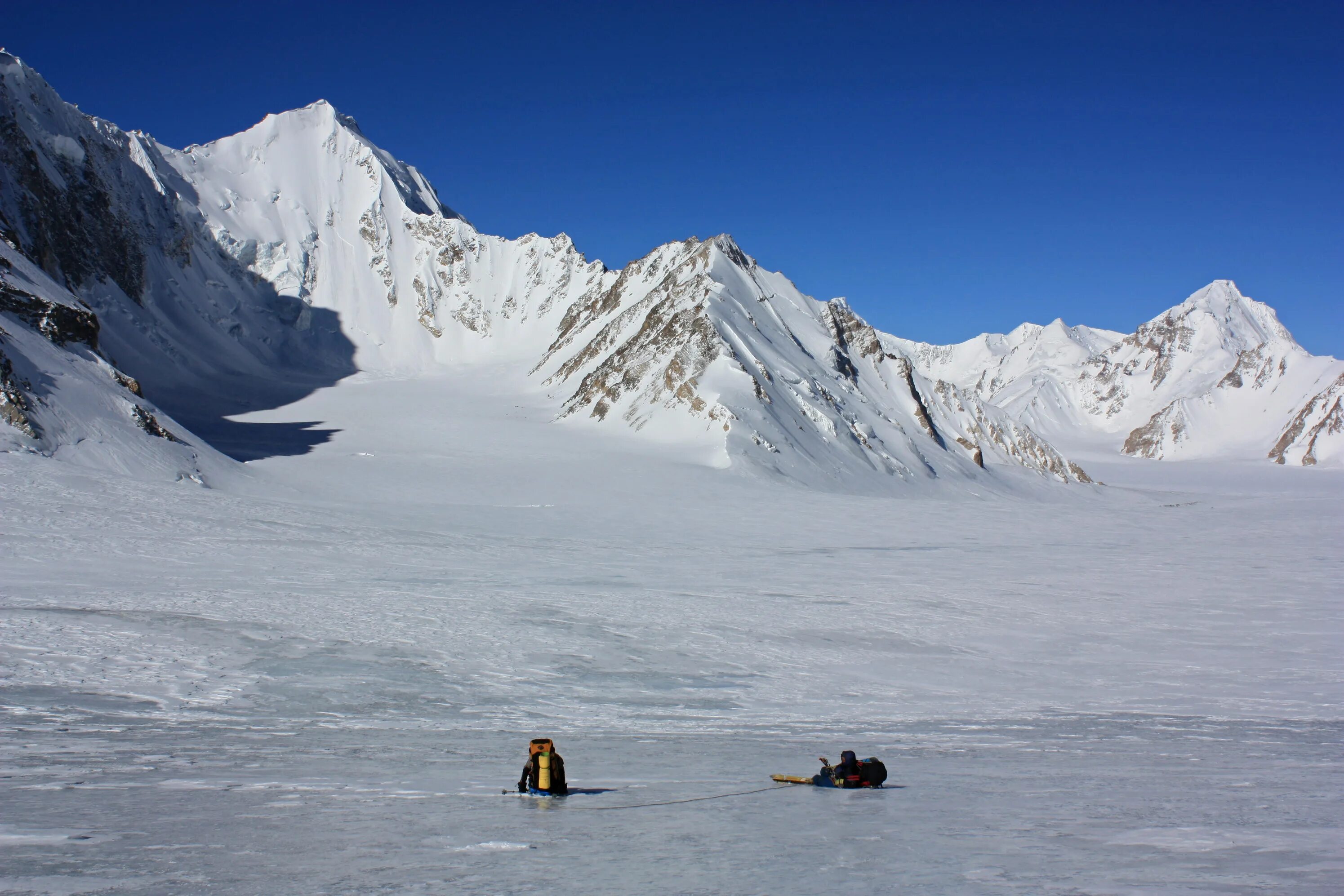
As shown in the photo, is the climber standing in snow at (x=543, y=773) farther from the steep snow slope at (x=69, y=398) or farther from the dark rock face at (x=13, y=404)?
the dark rock face at (x=13, y=404)

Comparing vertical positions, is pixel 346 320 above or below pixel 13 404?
above

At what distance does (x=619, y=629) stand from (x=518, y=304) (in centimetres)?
11374

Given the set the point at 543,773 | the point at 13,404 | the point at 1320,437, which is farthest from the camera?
the point at 1320,437

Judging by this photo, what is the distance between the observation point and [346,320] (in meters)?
120

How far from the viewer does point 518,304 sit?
126750 mm

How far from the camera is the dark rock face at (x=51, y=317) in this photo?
38.2 meters

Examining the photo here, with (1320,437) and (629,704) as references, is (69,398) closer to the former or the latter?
(629,704)

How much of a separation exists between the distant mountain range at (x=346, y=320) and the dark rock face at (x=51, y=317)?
4.1 inches

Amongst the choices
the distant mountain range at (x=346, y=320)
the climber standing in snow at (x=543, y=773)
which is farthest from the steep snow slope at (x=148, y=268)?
the climber standing in snow at (x=543, y=773)

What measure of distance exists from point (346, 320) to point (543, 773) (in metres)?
121

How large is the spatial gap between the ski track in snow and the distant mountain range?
42.3 feet

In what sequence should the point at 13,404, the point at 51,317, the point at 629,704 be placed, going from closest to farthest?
the point at 629,704
the point at 13,404
the point at 51,317

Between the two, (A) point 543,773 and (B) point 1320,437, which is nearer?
(A) point 543,773

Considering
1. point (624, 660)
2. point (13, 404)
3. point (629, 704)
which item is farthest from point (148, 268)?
point (629, 704)
